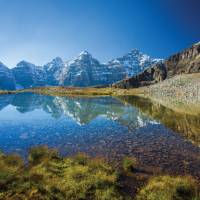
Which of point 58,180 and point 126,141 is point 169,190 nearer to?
point 58,180

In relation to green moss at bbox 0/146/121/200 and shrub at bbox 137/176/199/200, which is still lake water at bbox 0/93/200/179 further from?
green moss at bbox 0/146/121/200

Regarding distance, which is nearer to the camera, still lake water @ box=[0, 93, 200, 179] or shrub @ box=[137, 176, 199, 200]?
shrub @ box=[137, 176, 199, 200]

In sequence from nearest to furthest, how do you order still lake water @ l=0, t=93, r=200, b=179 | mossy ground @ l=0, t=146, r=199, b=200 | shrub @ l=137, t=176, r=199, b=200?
mossy ground @ l=0, t=146, r=199, b=200
shrub @ l=137, t=176, r=199, b=200
still lake water @ l=0, t=93, r=200, b=179

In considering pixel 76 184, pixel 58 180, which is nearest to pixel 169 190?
pixel 76 184

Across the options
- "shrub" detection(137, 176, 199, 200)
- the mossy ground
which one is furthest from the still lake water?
the mossy ground

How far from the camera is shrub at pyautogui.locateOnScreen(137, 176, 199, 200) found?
49.0ft

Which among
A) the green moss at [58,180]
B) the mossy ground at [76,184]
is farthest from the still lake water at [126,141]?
the green moss at [58,180]

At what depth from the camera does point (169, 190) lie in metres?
15.6

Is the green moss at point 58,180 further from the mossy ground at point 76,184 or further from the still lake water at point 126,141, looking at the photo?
the still lake water at point 126,141

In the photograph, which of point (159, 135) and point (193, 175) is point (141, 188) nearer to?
point (193, 175)

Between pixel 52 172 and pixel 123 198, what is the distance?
5.61 metres

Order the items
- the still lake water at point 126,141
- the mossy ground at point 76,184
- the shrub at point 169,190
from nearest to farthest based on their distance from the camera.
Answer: the mossy ground at point 76,184 < the shrub at point 169,190 < the still lake water at point 126,141

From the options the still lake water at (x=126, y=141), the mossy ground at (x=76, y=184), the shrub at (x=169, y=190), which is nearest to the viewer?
the mossy ground at (x=76, y=184)

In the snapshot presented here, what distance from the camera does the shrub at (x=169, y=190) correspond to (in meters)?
14.9
